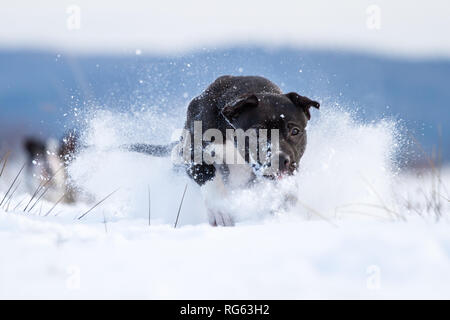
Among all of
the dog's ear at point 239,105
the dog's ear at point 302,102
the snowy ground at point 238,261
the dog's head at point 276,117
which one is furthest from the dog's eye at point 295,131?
the snowy ground at point 238,261

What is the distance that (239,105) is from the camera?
4.74 m

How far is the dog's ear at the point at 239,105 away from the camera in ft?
15.5

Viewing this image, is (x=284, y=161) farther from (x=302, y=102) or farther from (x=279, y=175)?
(x=302, y=102)

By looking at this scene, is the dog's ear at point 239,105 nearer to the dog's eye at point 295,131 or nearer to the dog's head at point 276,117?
the dog's head at point 276,117

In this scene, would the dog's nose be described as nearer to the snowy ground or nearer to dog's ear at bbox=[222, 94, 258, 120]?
dog's ear at bbox=[222, 94, 258, 120]

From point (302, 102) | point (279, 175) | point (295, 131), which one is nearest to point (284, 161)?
point (279, 175)

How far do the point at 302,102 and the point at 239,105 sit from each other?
2.25ft

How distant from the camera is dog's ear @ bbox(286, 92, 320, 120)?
491 cm

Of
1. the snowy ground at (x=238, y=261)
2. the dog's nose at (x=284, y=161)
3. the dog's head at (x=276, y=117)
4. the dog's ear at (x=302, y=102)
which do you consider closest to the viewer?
the snowy ground at (x=238, y=261)

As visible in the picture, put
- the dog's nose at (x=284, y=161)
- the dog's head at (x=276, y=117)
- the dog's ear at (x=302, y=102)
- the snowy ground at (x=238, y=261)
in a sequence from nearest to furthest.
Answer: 1. the snowy ground at (x=238, y=261)
2. the dog's nose at (x=284, y=161)
3. the dog's head at (x=276, y=117)
4. the dog's ear at (x=302, y=102)

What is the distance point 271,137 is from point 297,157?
37cm
